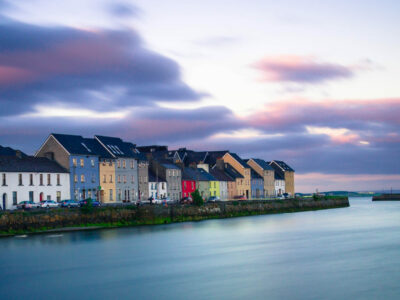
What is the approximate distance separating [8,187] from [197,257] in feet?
118

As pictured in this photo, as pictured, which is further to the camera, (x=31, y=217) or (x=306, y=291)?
(x=31, y=217)

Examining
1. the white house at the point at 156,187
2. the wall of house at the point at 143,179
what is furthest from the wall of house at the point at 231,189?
the wall of house at the point at 143,179

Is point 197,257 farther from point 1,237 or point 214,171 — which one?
point 214,171

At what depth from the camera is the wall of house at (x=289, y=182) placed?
169500 millimetres

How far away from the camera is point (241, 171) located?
137875 mm

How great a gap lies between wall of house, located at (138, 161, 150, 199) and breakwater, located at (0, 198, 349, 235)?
49.2 ft

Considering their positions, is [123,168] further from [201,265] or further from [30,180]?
[201,265]

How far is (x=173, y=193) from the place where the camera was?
108 meters

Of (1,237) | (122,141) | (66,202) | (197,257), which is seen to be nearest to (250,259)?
(197,257)

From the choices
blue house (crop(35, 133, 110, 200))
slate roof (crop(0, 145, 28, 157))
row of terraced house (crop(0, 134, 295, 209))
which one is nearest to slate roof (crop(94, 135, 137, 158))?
row of terraced house (crop(0, 134, 295, 209))

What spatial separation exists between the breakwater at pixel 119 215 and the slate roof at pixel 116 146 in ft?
54.9

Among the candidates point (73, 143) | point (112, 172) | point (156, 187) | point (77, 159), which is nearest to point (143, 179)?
point (156, 187)

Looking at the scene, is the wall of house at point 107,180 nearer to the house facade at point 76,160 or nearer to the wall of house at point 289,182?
the house facade at point 76,160

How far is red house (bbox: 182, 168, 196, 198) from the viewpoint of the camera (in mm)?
112562
